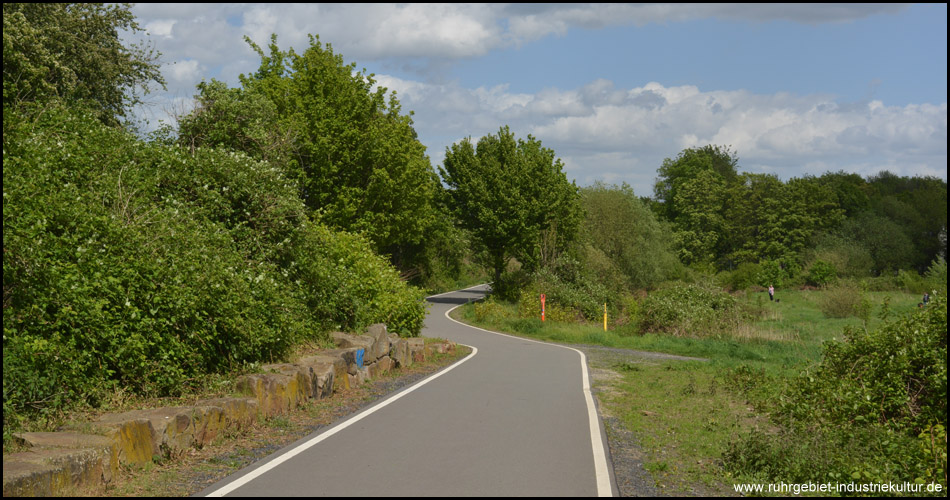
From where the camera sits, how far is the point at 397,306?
2353 centimetres

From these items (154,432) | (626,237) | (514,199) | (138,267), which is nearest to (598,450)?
(154,432)

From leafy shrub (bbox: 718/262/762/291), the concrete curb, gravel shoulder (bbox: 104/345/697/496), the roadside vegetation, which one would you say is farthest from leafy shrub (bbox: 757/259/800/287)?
the concrete curb

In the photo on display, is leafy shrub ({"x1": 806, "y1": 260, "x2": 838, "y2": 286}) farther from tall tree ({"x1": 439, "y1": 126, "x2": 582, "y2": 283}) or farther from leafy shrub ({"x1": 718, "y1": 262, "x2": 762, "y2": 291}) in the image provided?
tall tree ({"x1": 439, "y1": 126, "x2": 582, "y2": 283})

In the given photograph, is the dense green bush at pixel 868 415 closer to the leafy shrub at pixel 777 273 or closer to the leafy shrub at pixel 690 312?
the leafy shrub at pixel 690 312

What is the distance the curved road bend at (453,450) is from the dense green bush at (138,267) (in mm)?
2305

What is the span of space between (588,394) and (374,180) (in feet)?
80.4

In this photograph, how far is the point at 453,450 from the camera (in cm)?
935

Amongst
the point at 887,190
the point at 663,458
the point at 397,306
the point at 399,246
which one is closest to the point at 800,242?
the point at 887,190

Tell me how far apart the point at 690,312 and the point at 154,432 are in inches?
1241

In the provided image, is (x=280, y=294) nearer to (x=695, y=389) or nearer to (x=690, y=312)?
(x=695, y=389)

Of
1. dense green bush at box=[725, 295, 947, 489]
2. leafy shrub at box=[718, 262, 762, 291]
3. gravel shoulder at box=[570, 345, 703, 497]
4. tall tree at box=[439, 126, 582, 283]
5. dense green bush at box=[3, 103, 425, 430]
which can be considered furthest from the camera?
leafy shrub at box=[718, 262, 762, 291]

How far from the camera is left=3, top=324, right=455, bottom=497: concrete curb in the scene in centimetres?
660

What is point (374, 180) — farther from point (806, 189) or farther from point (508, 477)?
point (806, 189)

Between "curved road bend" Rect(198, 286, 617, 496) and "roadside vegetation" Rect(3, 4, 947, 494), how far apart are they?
39.7 inches
